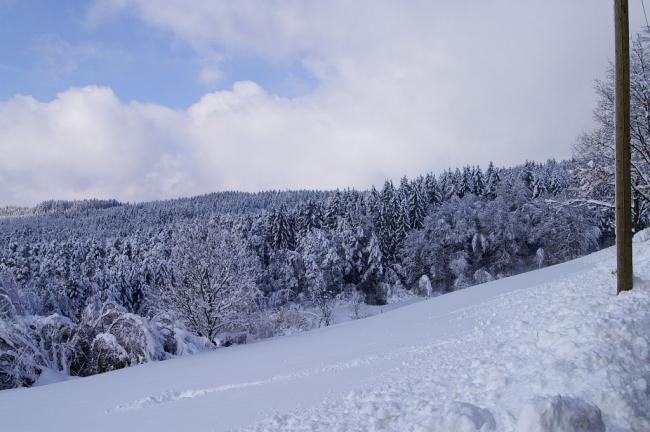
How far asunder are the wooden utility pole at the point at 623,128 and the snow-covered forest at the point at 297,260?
1417cm

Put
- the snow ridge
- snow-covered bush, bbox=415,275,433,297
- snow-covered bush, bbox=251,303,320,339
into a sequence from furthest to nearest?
snow-covered bush, bbox=415,275,433,297
snow-covered bush, bbox=251,303,320,339
the snow ridge

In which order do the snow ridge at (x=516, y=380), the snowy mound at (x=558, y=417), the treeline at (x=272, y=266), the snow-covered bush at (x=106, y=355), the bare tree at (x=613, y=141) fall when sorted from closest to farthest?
the snowy mound at (x=558, y=417), the snow ridge at (x=516, y=380), the snow-covered bush at (x=106, y=355), the treeline at (x=272, y=266), the bare tree at (x=613, y=141)

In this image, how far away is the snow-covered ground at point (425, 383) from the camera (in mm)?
4984

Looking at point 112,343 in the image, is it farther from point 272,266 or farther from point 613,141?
point 272,266

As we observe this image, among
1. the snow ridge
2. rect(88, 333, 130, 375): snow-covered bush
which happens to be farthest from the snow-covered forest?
the snow ridge

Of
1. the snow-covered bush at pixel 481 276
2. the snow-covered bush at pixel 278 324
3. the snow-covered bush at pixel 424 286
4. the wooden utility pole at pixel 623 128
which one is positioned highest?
the wooden utility pole at pixel 623 128

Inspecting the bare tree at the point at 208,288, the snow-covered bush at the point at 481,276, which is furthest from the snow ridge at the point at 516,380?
the snow-covered bush at the point at 481,276

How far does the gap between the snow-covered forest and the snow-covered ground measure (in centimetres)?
629

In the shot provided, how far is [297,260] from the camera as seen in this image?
55688mm

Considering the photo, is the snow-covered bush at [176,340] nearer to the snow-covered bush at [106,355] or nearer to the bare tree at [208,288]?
the snow-covered bush at [106,355]

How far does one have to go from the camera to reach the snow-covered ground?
4984 mm

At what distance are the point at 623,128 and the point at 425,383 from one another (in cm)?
707

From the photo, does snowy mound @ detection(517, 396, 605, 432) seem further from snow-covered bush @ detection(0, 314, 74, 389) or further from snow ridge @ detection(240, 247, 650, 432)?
snow-covered bush @ detection(0, 314, 74, 389)

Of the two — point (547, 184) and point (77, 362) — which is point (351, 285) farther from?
point (77, 362)
